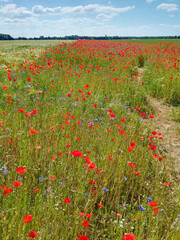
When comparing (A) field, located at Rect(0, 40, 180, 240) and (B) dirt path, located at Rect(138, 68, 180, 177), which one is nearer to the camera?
(A) field, located at Rect(0, 40, 180, 240)

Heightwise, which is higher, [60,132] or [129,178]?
[60,132]

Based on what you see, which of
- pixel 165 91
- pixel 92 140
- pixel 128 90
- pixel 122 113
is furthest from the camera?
pixel 165 91

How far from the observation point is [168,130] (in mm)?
3998

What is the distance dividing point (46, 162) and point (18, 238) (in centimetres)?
119

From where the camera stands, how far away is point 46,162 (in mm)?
2473

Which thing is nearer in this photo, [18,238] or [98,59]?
[18,238]

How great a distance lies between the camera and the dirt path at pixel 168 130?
10.9ft

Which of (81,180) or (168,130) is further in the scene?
(168,130)

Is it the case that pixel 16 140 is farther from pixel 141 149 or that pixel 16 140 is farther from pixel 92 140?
pixel 141 149

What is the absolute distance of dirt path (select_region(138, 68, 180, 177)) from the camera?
3.33m

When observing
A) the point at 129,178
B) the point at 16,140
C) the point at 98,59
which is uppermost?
the point at 98,59

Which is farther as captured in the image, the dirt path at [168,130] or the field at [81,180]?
the dirt path at [168,130]

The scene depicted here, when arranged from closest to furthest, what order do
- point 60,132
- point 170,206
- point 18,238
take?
point 18,238
point 170,206
point 60,132

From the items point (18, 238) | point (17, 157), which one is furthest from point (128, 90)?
point (18, 238)
